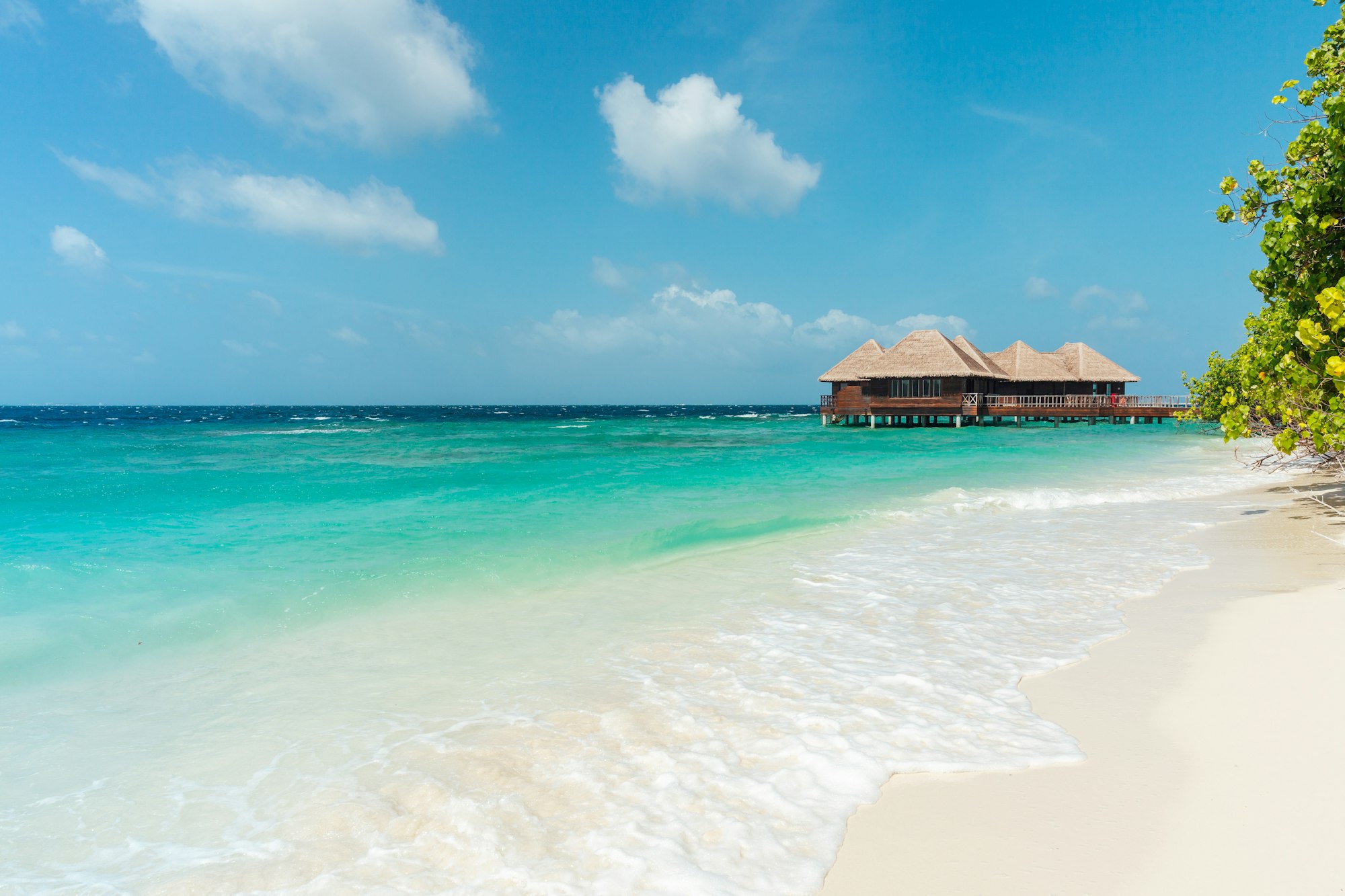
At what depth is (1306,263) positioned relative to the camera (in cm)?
798

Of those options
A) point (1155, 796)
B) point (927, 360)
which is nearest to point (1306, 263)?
point (1155, 796)

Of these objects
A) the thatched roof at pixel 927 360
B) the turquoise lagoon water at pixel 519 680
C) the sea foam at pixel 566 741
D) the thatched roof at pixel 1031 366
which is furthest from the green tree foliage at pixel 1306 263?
A: the thatched roof at pixel 1031 366

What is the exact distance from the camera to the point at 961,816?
8.69 ft

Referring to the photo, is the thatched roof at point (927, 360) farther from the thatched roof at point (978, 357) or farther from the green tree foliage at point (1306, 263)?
the green tree foliage at point (1306, 263)

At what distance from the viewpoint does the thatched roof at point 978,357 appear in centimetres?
4092

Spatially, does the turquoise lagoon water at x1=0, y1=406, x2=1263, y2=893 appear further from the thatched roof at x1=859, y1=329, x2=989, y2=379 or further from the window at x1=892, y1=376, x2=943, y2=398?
the window at x1=892, y1=376, x2=943, y2=398

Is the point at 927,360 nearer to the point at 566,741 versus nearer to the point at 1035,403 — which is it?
the point at 1035,403

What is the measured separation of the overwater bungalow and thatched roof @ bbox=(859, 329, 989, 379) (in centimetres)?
5

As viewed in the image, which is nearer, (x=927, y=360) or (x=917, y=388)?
(x=927, y=360)

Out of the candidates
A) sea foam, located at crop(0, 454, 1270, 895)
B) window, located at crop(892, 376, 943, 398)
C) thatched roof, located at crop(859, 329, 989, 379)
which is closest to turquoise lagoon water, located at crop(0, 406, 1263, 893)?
sea foam, located at crop(0, 454, 1270, 895)

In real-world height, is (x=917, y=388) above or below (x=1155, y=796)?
above

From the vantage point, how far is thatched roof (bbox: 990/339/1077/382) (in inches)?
1710

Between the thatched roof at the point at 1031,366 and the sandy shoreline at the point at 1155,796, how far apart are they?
43524 mm

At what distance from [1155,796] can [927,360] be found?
38911 millimetres
